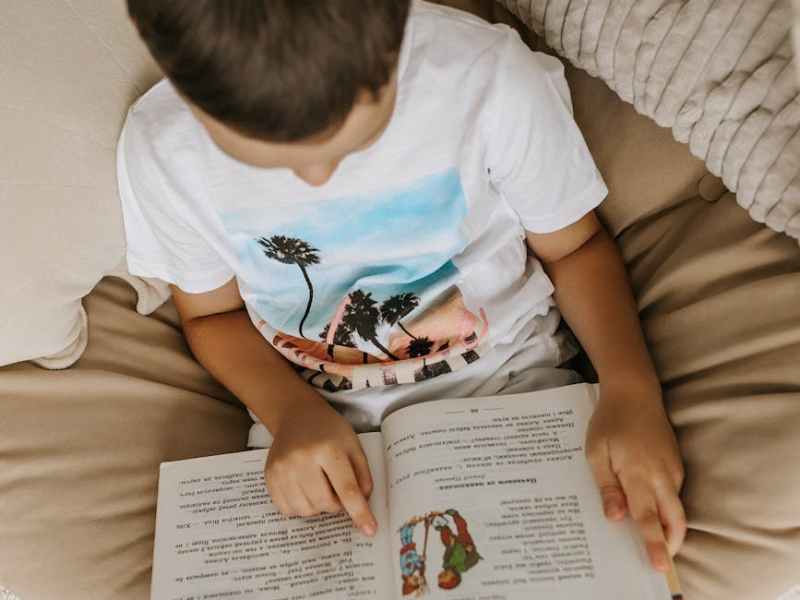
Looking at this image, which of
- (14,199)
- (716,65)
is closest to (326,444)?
(14,199)

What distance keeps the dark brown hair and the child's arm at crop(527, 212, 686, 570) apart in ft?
1.14

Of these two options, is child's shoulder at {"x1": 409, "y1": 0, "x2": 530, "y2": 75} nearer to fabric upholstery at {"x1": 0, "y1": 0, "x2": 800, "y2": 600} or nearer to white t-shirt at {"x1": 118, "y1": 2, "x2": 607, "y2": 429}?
white t-shirt at {"x1": 118, "y1": 2, "x2": 607, "y2": 429}

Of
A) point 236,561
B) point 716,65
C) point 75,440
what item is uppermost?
point 716,65

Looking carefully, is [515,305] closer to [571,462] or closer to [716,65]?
[571,462]

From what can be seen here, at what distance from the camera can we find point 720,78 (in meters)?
0.61

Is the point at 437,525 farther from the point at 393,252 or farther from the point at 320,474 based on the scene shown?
the point at 393,252

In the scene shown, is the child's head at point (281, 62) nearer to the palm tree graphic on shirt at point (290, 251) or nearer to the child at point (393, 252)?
the child at point (393, 252)

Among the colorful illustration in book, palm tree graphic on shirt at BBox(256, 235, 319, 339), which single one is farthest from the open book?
palm tree graphic on shirt at BBox(256, 235, 319, 339)

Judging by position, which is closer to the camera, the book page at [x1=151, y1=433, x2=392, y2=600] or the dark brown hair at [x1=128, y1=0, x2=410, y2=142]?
the dark brown hair at [x1=128, y1=0, x2=410, y2=142]

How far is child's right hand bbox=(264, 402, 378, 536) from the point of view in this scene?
0.68 metres

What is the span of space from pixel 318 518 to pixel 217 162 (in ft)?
1.08

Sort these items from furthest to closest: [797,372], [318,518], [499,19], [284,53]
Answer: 1. [499,19]
2. [318,518]
3. [797,372]
4. [284,53]

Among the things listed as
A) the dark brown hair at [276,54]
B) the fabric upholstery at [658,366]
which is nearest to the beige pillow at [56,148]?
the fabric upholstery at [658,366]

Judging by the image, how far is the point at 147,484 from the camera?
77 cm
